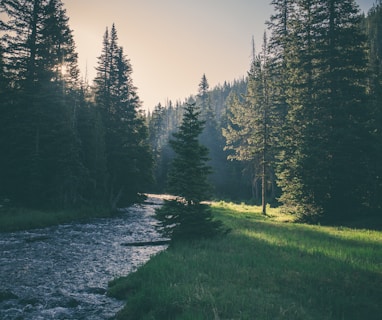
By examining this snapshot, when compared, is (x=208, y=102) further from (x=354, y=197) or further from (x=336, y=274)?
(x=336, y=274)

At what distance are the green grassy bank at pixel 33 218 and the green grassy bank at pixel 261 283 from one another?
41.7ft

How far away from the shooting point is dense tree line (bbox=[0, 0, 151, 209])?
25.2 metres

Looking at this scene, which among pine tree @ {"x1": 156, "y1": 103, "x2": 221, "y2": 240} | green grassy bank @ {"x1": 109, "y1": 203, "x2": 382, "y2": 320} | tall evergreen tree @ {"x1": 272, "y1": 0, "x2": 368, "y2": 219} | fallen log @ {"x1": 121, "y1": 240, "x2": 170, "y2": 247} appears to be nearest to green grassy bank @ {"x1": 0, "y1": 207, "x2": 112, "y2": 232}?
fallen log @ {"x1": 121, "y1": 240, "x2": 170, "y2": 247}

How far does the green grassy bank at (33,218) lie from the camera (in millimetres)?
19312

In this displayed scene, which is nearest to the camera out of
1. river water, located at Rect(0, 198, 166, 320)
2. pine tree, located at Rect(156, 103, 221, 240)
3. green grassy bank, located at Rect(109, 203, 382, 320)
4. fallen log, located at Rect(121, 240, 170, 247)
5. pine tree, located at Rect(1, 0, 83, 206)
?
green grassy bank, located at Rect(109, 203, 382, 320)

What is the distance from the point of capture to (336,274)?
8555 millimetres

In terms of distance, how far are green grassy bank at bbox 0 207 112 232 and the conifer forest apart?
1898 mm

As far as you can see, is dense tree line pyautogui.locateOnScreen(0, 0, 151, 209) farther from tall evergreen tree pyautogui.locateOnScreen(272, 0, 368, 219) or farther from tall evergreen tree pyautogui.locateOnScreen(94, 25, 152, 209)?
tall evergreen tree pyautogui.locateOnScreen(272, 0, 368, 219)

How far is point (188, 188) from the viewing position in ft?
47.9

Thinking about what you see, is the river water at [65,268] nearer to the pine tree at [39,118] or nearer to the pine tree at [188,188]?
the pine tree at [188,188]

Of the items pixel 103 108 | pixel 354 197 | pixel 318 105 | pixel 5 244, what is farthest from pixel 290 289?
pixel 103 108

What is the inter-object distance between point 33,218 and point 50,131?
889cm

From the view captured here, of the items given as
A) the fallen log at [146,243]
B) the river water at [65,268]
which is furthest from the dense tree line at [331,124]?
the river water at [65,268]

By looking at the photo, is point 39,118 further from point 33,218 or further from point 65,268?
point 65,268
